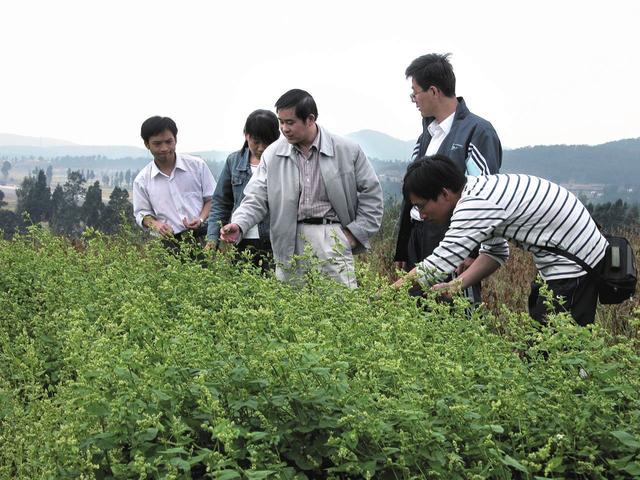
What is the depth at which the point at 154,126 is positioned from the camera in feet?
21.8

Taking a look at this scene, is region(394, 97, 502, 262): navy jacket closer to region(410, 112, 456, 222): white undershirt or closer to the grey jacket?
region(410, 112, 456, 222): white undershirt

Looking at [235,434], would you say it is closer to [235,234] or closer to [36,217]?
[235,234]

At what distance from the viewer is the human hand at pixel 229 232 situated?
542 cm

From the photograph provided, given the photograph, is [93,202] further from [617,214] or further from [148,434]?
[148,434]

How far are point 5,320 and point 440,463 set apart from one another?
387 cm

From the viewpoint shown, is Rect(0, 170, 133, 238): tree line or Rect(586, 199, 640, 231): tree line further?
Rect(586, 199, 640, 231): tree line

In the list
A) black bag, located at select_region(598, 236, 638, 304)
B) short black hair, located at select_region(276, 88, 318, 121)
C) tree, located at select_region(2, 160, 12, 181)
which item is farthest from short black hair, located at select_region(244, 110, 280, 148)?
tree, located at select_region(2, 160, 12, 181)

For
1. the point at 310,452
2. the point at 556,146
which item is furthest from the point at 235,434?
→ the point at 556,146

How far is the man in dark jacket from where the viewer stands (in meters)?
4.79

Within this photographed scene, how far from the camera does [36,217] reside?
293 inches

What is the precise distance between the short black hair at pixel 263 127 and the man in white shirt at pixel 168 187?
86cm

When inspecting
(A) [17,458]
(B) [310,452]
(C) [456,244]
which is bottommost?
(A) [17,458]

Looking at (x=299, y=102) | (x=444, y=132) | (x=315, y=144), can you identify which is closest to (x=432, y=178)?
(x=444, y=132)

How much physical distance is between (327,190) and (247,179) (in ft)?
3.18
